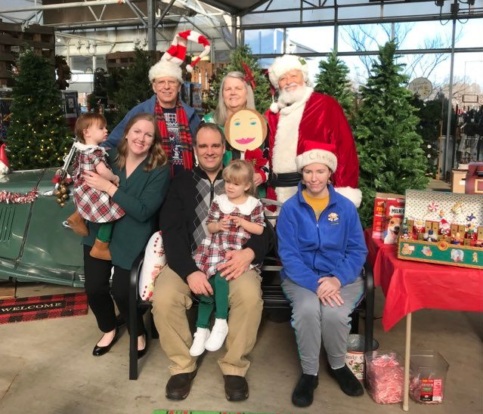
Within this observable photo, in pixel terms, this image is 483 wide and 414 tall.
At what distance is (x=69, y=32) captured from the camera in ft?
53.7

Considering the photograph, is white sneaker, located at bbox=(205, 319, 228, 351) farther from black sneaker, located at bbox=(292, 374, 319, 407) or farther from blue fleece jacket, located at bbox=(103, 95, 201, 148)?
blue fleece jacket, located at bbox=(103, 95, 201, 148)

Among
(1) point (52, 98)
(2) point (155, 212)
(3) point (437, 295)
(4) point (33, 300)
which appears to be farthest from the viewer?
(1) point (52, 98)

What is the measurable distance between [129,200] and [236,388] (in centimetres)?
118

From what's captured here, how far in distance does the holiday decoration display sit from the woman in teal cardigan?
1398mm

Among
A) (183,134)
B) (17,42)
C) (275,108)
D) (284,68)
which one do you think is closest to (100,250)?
(183,134)

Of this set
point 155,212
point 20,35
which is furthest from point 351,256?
point 20,35

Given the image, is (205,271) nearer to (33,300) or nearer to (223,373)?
(223,373)

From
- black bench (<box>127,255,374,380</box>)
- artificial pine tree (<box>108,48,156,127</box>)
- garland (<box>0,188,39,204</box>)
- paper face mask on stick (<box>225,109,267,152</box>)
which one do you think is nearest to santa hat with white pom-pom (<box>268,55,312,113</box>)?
paper face mask on stick (<box>225,109,267,152</box>)

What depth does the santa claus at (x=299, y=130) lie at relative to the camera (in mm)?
3342

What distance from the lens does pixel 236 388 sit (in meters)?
2.75

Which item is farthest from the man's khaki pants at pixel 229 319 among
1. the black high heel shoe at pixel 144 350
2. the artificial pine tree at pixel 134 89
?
the artificial pine tree at pixel 134 89

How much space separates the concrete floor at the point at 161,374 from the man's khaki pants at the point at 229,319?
188mm

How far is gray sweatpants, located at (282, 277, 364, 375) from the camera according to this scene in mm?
2660

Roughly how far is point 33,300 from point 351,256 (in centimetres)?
270
